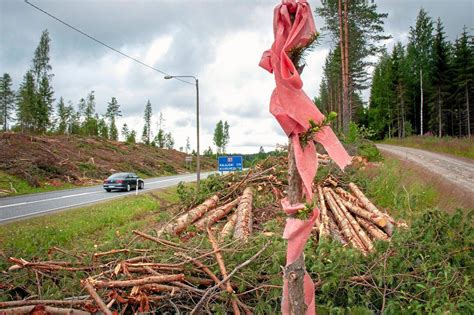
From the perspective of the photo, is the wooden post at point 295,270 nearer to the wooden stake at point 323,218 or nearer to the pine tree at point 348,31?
the wooden stake at point 323,218

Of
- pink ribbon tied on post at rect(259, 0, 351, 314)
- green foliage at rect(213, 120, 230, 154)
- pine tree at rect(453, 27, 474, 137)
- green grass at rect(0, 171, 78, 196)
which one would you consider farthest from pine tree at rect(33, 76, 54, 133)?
green foliage at rect(213, 120, 230, 154)

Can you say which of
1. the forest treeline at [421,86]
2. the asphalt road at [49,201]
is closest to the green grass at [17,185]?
the asphalt road at [49,201]

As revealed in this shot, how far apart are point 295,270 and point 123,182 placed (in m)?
10.3

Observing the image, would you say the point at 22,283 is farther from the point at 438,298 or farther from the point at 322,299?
the point at 438,298

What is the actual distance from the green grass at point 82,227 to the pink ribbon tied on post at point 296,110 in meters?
2.72

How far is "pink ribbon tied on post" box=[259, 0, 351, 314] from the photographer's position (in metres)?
1.33

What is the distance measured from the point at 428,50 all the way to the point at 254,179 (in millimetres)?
34847

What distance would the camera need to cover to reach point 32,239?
500cm

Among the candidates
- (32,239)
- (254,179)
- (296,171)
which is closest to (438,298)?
(296,171)

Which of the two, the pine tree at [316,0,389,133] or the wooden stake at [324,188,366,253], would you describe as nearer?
the wooden stake at [324,188,366,253]

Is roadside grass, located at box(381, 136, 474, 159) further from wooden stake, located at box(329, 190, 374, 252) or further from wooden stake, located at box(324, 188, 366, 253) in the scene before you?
wooden stake, located at box(329, 190, 374, 252)

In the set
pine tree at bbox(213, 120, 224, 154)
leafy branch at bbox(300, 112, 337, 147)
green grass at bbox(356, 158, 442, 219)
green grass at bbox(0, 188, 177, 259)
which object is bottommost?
green grass at bbox(0, 188, 177, 259)

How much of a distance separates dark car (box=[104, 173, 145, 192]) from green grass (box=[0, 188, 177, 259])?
0.53 m

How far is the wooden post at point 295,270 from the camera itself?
1397 mm
